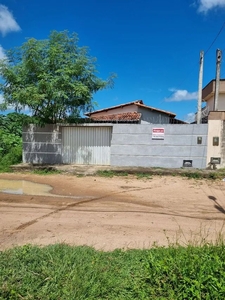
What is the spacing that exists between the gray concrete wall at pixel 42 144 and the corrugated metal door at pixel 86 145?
0.32m

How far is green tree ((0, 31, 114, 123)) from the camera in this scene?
862cm

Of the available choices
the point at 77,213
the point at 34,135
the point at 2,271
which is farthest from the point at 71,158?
the point at 2,271

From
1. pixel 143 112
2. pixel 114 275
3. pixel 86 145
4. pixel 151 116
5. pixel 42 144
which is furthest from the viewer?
pixel 151 116

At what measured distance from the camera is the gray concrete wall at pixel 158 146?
9.09 meters

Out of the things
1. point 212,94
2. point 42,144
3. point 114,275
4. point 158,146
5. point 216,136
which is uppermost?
point 212,94

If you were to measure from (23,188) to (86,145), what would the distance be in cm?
394

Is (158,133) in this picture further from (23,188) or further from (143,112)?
(143,112)

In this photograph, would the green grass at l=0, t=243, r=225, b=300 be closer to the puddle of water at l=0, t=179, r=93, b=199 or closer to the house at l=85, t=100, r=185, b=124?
the puddle of water at l=0, t=179, r=93, b=199

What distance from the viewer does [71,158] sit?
1038 cm

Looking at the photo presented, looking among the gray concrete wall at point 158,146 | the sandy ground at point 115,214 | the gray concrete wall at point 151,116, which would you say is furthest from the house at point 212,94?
the sandy ground at point 115,214

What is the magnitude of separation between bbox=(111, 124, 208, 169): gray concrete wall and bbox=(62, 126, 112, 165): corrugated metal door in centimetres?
40

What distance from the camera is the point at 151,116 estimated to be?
63.4 ft

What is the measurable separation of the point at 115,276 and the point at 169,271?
595 mm

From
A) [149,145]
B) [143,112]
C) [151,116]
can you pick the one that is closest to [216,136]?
[149,145]
